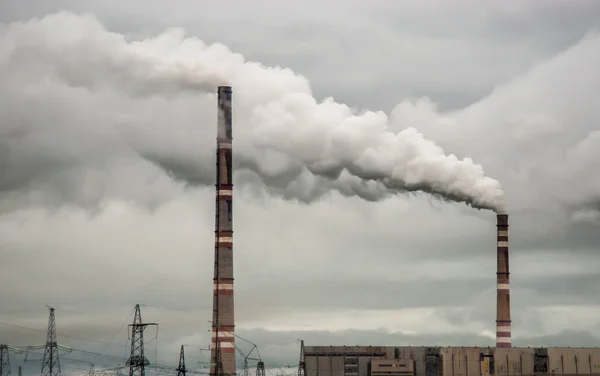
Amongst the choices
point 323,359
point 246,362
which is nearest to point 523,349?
point 323,359

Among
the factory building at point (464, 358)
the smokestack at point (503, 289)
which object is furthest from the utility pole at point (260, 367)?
the smokestack at point (503, 289)

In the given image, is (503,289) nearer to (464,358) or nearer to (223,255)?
(464,358)

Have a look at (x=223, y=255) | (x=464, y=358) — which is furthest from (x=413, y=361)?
(x=223, y=255)

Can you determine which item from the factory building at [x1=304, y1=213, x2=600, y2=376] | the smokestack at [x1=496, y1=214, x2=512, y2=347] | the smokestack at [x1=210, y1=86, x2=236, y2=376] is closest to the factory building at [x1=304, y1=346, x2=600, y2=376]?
the factory building at [x1=304, y1=213, x2=600, y2=376]

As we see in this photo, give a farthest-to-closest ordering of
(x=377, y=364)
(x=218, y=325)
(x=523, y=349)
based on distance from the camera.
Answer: (x=523, y=349), (x=377, y=364), (x=218, y=325)

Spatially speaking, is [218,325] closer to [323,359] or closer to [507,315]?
[323,359]

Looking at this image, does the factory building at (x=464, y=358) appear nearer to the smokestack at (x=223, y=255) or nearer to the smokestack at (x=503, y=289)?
the smokestack at (x=503, y=289)
